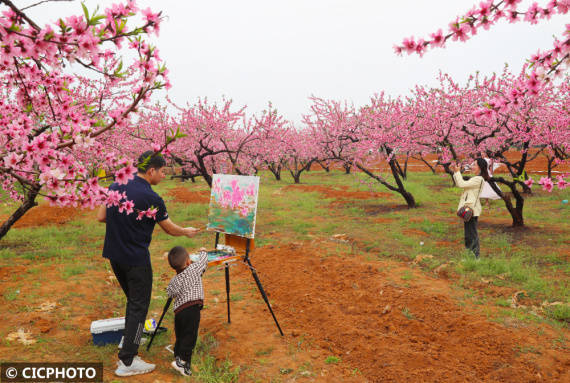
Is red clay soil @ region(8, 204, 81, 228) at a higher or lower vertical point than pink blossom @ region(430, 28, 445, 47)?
lower

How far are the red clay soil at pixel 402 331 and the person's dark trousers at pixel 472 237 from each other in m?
1.68

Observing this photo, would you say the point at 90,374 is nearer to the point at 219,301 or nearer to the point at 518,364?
the point at 219,301

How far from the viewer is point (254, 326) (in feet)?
16.7

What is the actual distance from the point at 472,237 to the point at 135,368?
714 centimetres

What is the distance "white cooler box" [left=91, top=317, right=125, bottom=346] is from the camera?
169 inches

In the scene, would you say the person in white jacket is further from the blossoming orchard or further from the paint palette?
the paint palette

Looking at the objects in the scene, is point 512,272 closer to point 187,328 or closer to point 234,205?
point 234,205

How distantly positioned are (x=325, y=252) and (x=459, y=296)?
11.5ft

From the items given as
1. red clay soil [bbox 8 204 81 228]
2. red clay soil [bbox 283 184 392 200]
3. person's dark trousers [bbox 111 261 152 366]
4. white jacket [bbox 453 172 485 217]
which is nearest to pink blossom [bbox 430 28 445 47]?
person's dark trousers [bbox 111 261 152 366]

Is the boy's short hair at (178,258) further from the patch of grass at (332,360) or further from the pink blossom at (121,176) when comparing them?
the patch of grass at (332,360)

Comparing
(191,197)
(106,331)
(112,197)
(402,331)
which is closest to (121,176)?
(112,197)

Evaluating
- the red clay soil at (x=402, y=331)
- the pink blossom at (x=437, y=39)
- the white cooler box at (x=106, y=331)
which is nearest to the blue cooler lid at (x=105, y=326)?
the white cooler box at (x=106, y=331)

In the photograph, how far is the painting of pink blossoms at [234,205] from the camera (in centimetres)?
502

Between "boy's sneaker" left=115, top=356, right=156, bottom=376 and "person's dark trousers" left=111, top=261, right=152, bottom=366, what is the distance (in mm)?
49
